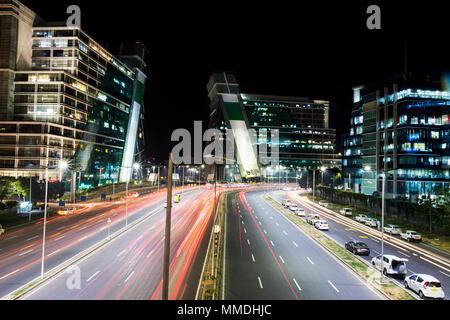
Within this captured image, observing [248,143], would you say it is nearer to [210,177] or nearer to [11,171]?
[210,177]

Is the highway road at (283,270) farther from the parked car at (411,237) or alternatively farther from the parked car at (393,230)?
the parked car at (393,230)

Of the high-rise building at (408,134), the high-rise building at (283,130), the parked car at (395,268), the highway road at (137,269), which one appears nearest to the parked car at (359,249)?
the parked car at (395,268)

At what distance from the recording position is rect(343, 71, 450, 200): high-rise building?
234 feet

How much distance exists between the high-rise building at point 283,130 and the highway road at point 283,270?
410 feet

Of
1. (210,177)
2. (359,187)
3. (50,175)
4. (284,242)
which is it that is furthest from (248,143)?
(284,242)

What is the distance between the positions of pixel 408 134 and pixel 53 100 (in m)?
101

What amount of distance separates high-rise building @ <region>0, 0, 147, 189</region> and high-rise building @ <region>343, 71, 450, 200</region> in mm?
82698

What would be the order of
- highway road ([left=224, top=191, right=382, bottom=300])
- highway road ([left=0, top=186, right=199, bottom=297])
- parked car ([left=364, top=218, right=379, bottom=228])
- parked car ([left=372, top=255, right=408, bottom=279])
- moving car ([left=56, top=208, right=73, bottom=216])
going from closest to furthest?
highway road ([left=224, top=191, right=382, bottom=300]), highway road ([left=0, top=186, right=199, bottom=297]), parked car ([left=372, top=255, right=408, bottom=279]), parked car ([left=364, top=218, right=379, bottom=228]), moving car ([left=56, top=208, right=73, bottom=216])

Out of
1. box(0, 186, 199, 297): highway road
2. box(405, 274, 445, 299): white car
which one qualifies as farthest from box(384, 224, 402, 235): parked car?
box(0, 186, 199, 297): highway road

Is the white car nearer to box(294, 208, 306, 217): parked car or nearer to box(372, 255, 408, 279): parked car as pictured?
box(372, 255, 408, 279): parked car

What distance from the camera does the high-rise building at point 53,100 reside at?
80.7 m

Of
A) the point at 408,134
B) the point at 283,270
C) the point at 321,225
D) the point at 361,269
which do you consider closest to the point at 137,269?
the point at 283,270

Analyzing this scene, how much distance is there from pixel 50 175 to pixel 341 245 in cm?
8046

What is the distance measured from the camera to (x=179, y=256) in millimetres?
28297
